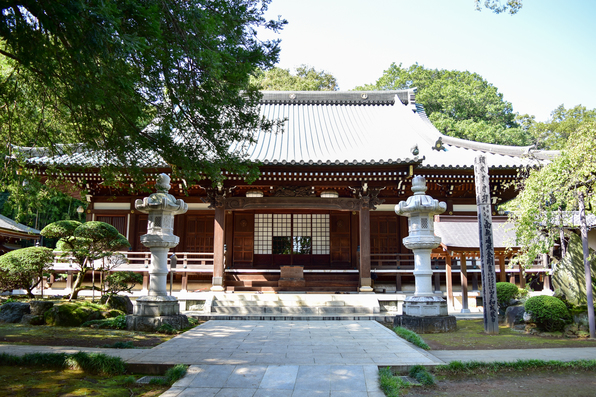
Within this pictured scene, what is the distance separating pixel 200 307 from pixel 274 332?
409 centimetres

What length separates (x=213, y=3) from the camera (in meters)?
5.30

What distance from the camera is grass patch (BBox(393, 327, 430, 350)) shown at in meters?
6.19

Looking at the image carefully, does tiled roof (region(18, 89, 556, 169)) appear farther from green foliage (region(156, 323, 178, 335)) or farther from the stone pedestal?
green foliage (region(156, 323, 178, 335))

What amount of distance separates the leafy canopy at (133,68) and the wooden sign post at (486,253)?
176 inches

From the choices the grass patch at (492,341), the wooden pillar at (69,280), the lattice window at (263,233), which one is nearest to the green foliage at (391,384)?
the grass patch at (492,341)

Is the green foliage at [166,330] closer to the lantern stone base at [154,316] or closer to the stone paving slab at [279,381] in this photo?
the lantern stone base at [154,316]

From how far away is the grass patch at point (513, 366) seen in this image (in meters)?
4.96

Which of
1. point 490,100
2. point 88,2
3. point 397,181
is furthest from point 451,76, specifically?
point 88,2

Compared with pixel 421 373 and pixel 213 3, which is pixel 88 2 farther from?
pixel 421 373

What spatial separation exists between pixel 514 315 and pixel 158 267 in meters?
7.33

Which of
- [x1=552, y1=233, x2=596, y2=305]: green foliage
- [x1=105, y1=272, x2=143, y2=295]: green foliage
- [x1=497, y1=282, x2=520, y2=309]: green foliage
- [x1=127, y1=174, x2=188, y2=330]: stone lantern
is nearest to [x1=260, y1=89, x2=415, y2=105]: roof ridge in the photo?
[x1=105, y1=272, x2=143, y2=295]: green foliage

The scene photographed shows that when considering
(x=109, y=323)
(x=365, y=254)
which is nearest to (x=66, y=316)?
(x=109, y=323)

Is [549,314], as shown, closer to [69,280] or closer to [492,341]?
[492,341]

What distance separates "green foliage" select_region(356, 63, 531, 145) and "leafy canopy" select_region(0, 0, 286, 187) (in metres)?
24.4
